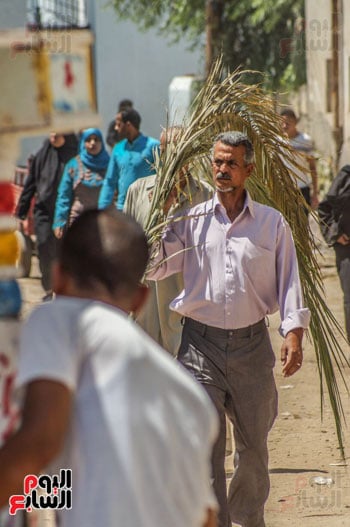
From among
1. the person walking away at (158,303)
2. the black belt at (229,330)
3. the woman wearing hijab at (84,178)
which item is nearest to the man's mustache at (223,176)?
the black belt at (229,330)

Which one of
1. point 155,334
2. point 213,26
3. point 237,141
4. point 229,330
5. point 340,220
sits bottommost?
point 155,334

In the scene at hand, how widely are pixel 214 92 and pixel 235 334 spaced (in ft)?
4.19

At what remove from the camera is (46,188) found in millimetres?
11633

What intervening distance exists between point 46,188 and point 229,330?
22.4 ft

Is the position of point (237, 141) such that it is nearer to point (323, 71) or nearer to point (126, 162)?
point (126, 162)

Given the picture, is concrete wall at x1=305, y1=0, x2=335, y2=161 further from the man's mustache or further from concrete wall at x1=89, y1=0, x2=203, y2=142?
the man's mustache

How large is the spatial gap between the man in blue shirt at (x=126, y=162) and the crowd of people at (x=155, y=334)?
14 mm

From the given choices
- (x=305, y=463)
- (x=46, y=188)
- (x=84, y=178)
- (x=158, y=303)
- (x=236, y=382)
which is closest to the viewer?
(x=236, y=382)

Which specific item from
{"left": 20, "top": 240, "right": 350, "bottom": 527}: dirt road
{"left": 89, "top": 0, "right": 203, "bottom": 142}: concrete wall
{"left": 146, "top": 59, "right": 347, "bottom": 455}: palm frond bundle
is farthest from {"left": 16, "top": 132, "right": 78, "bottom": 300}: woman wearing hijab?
{"left": 89, "top": 0, "right": 203, "bottom": 142}: concrete wall

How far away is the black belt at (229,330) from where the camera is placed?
199 inches

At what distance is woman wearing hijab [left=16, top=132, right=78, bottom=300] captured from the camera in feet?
37.5

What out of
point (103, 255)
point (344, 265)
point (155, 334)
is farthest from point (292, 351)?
point (344, 265)

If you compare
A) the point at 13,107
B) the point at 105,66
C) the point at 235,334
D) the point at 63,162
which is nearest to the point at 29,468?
the point at 13,107

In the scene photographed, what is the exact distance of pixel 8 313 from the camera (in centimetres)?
267
